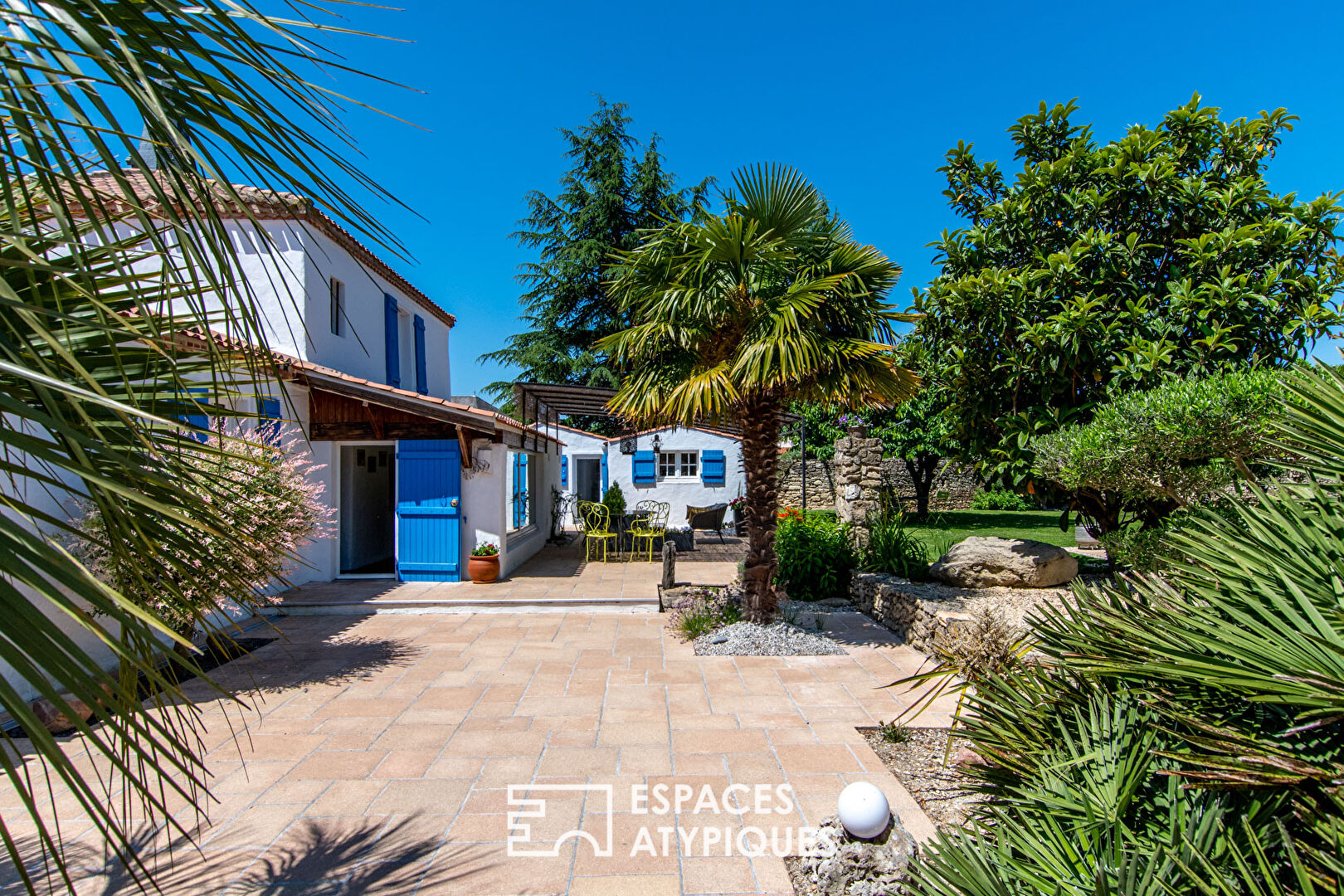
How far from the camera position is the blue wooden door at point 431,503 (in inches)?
381

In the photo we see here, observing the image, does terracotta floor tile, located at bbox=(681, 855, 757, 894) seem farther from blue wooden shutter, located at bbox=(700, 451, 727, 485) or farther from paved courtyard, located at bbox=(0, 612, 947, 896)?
blue wooden shutter, located at bbox=(700, 451, 727, 485)

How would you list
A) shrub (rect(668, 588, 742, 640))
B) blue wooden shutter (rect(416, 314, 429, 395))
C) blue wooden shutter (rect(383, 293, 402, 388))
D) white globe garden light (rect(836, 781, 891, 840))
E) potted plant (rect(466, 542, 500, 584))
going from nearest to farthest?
white globe garden light (rect(836, 781, 891, 840)) → shrub (rect(668, 588, 742, 640)) → potted plant (rect(466, 542, 500, 584)) → blue wooden shutter (rect(383, 293, 402, 388)) → blue wooden shutter (rect(416, 314, 429, 395))

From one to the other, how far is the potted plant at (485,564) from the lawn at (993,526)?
25.8 ft

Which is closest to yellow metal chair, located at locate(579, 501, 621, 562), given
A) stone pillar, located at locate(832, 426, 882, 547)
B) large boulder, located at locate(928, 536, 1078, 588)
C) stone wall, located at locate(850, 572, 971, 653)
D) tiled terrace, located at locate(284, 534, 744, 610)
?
tiled terrace, located at locate(284, 534, 744, 610)

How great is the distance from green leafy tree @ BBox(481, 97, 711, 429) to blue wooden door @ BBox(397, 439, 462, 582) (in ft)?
42.6

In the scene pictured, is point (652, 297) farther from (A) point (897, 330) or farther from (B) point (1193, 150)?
(B) point (1193, 150)

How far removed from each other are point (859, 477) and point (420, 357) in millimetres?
9462

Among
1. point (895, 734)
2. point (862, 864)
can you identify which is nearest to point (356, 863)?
point (862, 864)

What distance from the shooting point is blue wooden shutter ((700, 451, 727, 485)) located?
1789 centimetres

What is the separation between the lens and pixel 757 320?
6496 millimetres

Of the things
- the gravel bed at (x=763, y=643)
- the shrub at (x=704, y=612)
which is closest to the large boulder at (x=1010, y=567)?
the gravel bed at (x=763, y=643)

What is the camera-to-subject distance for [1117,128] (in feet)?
24.5

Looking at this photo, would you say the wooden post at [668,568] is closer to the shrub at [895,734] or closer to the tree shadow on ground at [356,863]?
the shrub at [895,734]

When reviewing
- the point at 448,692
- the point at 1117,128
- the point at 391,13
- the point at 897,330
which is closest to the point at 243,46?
the point at 391,13
